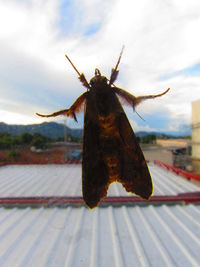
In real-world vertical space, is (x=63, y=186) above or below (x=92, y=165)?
below

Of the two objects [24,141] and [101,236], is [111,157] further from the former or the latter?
[24,141]

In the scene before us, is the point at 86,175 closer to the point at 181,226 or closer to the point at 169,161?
the point at 181,226

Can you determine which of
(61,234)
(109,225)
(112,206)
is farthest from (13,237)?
(112,206)

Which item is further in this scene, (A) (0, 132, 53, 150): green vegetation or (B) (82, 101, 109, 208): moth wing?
(A) (0, 132, 53, 150): green vegetation

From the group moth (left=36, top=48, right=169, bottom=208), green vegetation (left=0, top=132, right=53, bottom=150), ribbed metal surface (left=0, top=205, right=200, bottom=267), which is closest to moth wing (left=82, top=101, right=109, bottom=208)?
moth (left=36, top=48, right=169, bottom=208)

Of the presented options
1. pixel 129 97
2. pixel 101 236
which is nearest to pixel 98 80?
pixel 129 97

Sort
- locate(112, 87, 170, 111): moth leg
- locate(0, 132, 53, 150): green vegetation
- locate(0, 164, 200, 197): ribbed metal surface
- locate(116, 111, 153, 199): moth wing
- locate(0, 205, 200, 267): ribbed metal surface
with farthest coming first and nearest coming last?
locate(0, 132, 53, 150): green vegetation
locate(0, 164, 200, 197): ribbed metal surface
locate(0, 205, 200, 267): ribbed metal surface
locate(112, 87, 170, 111): moth leg
locate(116, 111, 153, 199): moth wing

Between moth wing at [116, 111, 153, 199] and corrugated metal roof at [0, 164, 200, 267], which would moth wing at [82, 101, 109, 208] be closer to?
moth wing at [116, 111, 153, 199]

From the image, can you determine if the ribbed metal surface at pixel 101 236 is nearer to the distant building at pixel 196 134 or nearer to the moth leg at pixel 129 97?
the moth leg at pixel 129 97
